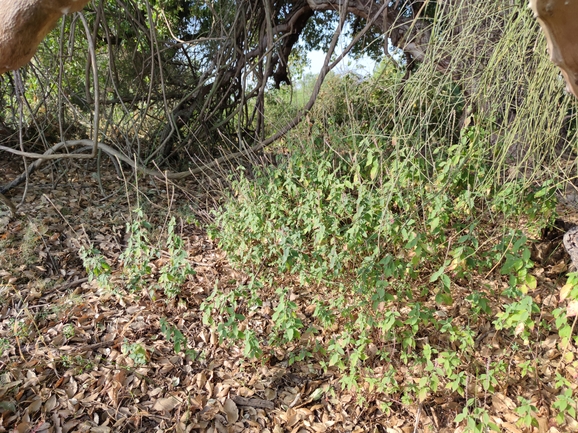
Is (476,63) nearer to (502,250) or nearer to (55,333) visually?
(502,250)

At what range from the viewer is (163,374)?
6.29 feet

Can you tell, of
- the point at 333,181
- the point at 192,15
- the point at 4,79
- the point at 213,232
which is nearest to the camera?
the point at 333,181

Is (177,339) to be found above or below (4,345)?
above

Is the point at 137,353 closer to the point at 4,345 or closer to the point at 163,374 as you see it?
the point at 163,374

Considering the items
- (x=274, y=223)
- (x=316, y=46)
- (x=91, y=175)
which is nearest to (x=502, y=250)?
(x=274, y=223)

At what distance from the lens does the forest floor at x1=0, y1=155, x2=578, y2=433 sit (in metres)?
1.70

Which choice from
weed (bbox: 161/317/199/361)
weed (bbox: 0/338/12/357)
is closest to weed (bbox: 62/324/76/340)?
weed (bbox: 0/338/12/357)

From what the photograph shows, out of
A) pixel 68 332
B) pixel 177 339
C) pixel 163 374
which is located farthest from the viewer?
pixel 68 332

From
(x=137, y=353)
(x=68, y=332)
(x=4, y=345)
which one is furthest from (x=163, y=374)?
(x=4, y=345)

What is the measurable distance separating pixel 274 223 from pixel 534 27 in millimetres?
1511

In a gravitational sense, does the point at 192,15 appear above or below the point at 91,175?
above

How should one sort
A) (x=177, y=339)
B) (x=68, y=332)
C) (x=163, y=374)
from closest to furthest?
(x=177, y=339)
(x=163, y=374)
(x=68, y=332)

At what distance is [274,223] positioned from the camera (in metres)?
2.38

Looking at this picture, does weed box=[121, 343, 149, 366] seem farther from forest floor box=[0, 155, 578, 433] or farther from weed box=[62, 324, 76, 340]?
weed box=[62, 324, 76, 340]
